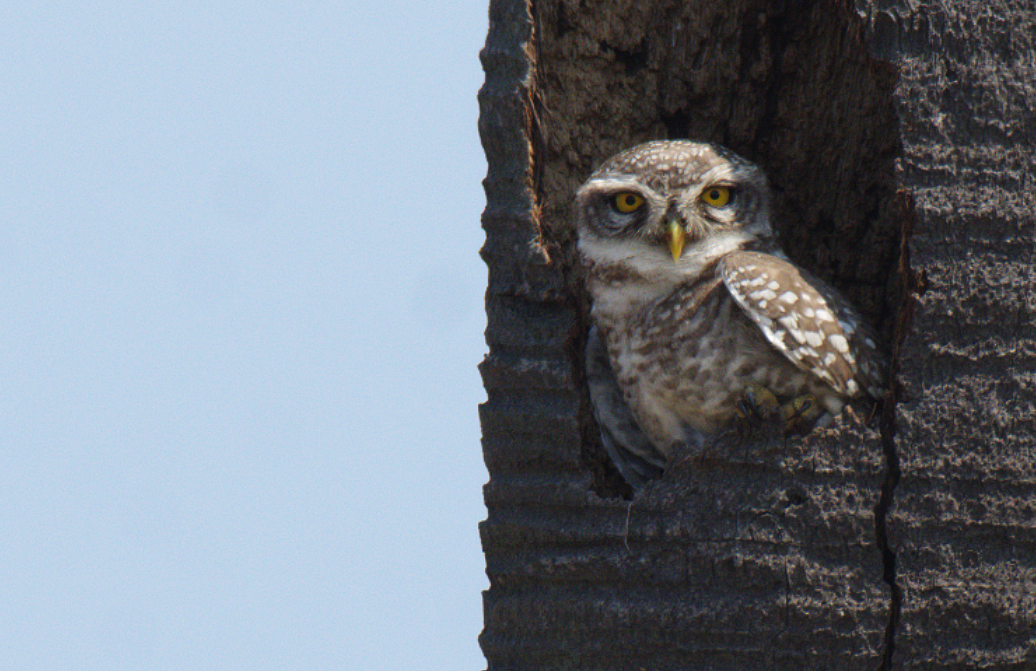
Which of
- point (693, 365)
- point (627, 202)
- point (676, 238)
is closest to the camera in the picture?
point (693, 365)

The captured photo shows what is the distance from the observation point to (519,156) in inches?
119

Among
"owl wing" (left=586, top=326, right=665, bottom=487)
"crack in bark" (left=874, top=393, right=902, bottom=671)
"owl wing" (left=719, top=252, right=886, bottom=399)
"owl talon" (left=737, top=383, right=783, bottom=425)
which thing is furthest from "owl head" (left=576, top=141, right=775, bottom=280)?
"crack in bark" (left=874, top=393, right=902, bottom=671)

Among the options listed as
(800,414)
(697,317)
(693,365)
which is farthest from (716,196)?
(800,414)

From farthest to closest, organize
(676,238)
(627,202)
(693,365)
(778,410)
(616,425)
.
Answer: (616,425), (627,202), (676,238), (693,365), (778,410)

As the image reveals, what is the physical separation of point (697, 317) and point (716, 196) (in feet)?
1.51

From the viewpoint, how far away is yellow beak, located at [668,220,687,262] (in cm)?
334

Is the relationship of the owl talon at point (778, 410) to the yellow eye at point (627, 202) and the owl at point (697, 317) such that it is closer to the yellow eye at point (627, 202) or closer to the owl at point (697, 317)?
the owl at point (697, 317)

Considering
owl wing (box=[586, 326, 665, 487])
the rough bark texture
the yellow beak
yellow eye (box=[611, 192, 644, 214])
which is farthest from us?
owl wing (box=[586, 326, 665, 487])

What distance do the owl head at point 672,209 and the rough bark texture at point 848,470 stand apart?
1.47 feet

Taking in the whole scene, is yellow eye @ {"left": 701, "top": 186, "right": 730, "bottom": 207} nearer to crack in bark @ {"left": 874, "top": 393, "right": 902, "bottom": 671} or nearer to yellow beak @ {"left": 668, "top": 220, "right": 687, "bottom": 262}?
yellow beak @ {"left": 668, "top": 220, "right": 687, "bottom": 262}

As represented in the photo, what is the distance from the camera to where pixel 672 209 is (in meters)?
3.42

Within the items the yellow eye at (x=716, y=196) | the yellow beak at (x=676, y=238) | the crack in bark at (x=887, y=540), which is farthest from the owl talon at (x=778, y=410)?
the yellow eye at (x=716, y=196)

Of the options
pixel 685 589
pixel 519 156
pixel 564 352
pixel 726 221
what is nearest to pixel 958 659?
pixel 685 589

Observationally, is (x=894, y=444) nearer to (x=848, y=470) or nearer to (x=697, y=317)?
(x=848, y=470)
